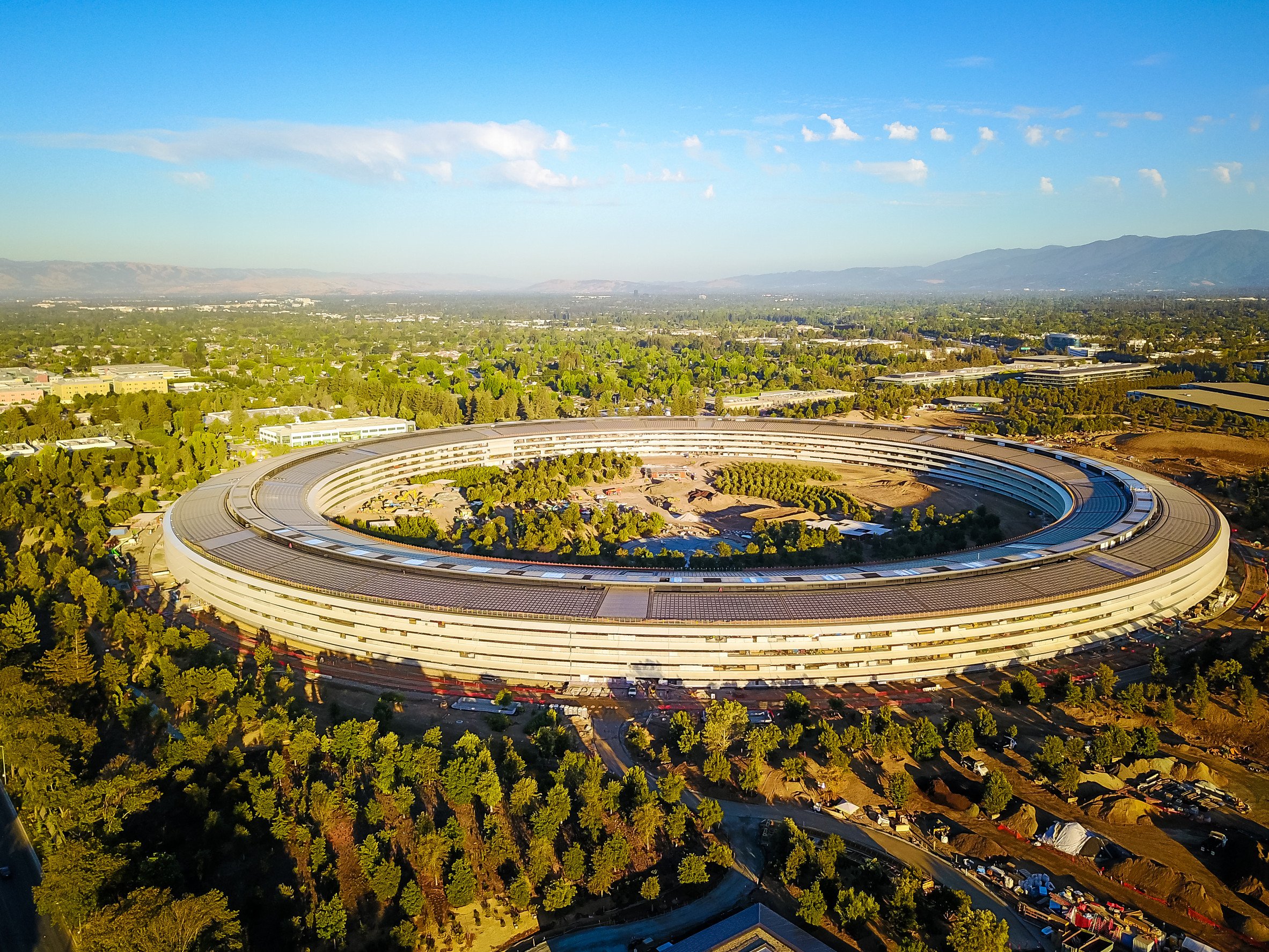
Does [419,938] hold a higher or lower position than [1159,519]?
lower

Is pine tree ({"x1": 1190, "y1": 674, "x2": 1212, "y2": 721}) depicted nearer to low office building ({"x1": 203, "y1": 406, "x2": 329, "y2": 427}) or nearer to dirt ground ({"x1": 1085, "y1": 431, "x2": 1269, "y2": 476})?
dirt ground ({"x1": 1085, "y1": 431, "x2": 1269, "y2": 476})

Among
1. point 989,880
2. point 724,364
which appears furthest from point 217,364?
point 989,880

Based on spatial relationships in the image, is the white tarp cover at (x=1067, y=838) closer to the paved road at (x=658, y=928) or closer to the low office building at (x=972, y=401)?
the paved road at (x=658, y=928)

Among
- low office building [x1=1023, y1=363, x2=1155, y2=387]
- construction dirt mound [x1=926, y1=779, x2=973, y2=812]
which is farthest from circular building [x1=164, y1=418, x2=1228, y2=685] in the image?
low office building [x1=1023, y1=363, x2=1155, y2=387]

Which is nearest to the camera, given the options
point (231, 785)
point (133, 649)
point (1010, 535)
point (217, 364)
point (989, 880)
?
point (989, 880)

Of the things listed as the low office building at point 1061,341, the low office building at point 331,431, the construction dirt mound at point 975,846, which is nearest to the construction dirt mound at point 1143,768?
the construction dirt mound at point 975,846

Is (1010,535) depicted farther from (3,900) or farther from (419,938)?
(3,900)

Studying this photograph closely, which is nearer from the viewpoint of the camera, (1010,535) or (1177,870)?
(1177,870)
